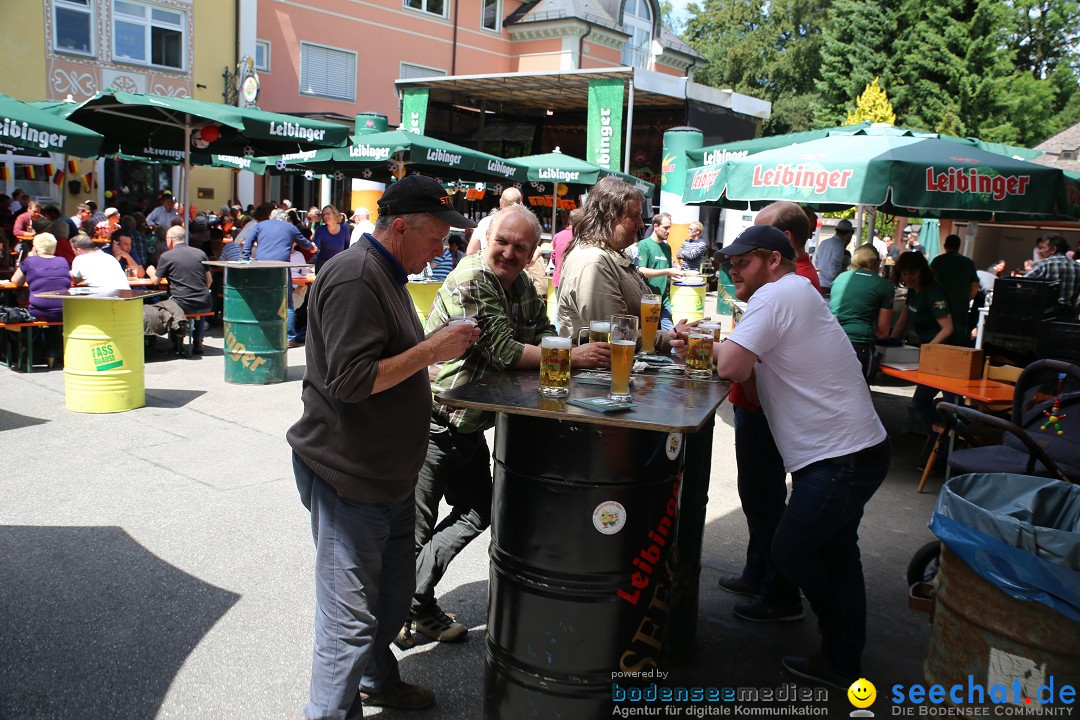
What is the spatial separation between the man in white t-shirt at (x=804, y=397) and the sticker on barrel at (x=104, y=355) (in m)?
6.19

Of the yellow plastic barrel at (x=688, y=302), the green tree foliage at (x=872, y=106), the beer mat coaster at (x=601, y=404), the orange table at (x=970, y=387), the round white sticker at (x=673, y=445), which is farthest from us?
the green tree foliage at (x=872, y=106)

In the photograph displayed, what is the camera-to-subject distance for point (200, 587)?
14.1ft

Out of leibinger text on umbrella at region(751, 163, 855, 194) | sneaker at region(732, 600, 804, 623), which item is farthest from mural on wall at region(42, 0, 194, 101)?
sneaker at region(732, 600, 804, 623)

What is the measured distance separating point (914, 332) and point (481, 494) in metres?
6.48

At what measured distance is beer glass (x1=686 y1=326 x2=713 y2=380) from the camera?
355 cm

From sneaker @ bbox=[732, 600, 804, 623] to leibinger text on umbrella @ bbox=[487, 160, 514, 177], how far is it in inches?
507

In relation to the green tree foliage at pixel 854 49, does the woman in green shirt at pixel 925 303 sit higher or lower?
lower

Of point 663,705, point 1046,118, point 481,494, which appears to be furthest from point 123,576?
point 1046,118

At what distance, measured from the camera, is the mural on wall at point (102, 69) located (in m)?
20.6

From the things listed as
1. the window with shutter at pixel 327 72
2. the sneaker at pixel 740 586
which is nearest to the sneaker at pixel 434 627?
the sneaker at pixel 740 586

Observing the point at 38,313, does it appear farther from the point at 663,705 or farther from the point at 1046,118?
the point at 1046,118

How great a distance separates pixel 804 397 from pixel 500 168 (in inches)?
544

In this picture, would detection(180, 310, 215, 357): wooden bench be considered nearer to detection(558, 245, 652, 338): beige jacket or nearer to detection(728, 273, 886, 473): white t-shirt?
detection(558, 245, 652, 338): beige jacket

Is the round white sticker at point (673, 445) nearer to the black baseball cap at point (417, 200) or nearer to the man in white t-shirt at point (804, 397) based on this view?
the man in white t-shirt at point (804, 397)
